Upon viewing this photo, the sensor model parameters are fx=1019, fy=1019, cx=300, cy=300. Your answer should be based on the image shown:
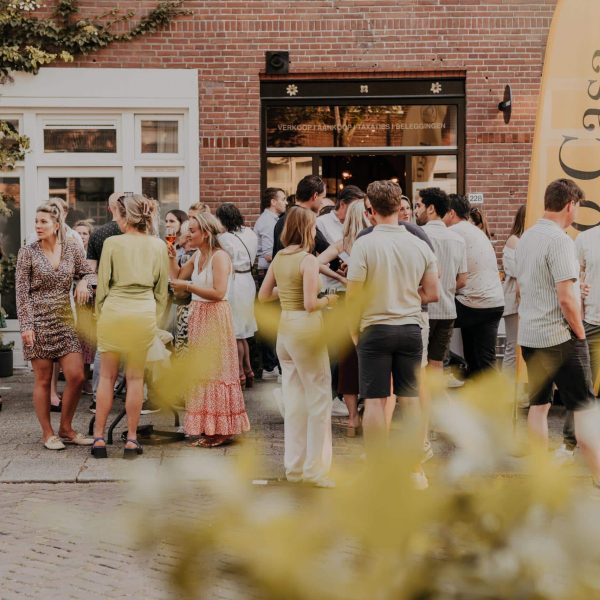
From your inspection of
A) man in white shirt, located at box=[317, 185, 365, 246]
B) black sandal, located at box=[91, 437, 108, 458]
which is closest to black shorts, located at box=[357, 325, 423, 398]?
man in white shirt, located at box=[317, 185, 365, 246]

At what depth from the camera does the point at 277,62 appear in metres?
12.1

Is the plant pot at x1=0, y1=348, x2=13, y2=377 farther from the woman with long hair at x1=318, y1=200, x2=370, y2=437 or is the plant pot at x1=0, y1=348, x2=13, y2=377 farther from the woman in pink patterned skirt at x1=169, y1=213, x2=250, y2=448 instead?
the woman with long hair at x1=318, y1=200, x2=370, y2=437

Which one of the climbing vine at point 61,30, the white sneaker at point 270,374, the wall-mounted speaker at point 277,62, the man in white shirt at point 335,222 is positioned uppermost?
the climbing vine at point 61,30

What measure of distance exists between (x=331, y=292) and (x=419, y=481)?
5319mm

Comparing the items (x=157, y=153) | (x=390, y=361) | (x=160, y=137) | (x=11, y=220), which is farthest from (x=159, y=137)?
(x=390, y=361)

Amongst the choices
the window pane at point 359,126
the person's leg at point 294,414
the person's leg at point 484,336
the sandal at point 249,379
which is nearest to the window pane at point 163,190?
the window pane at point 359,126

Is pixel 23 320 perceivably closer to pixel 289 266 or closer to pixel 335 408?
pixel 289 266

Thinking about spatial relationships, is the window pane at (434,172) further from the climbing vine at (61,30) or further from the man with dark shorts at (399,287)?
the man with dark shorts at (399,287)

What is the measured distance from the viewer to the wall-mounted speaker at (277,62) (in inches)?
474

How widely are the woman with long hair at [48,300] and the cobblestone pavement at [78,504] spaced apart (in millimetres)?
551

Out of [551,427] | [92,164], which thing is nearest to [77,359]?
[551,427]

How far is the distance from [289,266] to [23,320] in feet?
7.34

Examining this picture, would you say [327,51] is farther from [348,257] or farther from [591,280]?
[591,280]

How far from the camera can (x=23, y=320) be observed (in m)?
7.35
